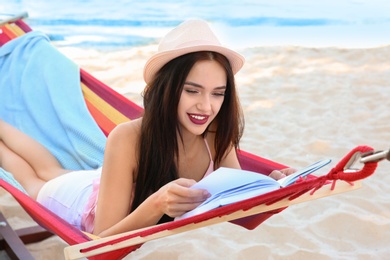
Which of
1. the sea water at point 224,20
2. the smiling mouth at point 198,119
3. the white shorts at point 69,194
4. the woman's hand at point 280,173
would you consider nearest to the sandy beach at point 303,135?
the white shorts at point 69,194

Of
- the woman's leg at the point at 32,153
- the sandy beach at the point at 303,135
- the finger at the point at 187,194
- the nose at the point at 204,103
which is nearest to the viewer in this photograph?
the finger at the point at 187,194

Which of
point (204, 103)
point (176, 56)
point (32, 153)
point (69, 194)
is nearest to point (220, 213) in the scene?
point (204, 103)

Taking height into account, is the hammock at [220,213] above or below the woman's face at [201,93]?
below

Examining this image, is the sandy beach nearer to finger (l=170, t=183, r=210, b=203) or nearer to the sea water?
finger (l=170, t=183, r=210, b=203)

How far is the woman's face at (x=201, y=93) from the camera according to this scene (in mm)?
1354

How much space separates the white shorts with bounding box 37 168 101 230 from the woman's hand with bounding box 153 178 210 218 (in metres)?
0.52

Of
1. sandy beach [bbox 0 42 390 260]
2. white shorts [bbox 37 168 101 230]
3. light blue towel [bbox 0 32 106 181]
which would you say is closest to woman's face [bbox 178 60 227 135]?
white shorts [bbox 37 168 101 230]

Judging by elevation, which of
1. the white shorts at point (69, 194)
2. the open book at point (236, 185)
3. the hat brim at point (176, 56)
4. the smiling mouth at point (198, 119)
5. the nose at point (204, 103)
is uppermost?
the hat brim at point (176, 56)

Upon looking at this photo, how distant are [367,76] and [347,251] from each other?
2140 millimetres

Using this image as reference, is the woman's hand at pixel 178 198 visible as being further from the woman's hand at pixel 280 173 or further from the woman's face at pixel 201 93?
the woman's hand at pixel 280 173

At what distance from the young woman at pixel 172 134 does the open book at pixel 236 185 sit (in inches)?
2.0

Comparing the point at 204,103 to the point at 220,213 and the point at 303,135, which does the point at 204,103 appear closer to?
the point at 220,213

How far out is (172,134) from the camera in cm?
146

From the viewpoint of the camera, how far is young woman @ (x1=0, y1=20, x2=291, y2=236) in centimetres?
130
